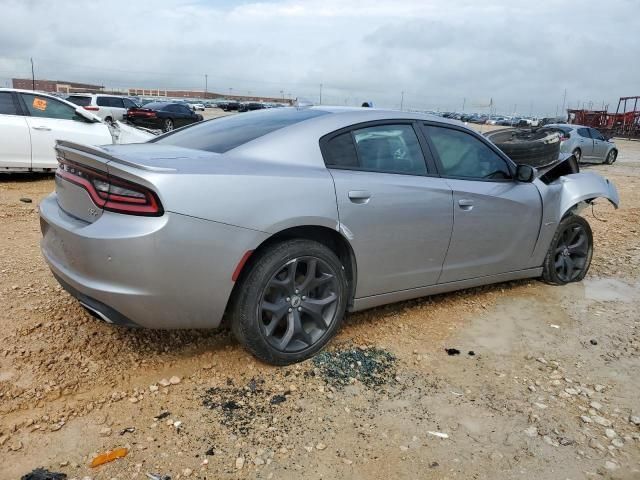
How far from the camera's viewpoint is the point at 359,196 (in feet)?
10.4

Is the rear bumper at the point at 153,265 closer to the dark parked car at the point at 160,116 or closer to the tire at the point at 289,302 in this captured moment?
the tire at the point at 289,302

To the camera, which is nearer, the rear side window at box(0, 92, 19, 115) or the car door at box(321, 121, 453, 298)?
the car door at box(321, 121, 453, 298)

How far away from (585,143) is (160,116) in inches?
638

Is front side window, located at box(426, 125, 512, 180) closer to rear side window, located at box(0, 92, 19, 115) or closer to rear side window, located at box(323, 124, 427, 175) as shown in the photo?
rear side window, located at box(323, 124, 427, 175)

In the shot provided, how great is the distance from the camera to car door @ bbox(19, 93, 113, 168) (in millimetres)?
8359

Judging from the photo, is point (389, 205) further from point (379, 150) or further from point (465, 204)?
point (465, 204)

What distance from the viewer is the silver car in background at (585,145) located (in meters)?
17.7

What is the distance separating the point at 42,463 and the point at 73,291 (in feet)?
2.93

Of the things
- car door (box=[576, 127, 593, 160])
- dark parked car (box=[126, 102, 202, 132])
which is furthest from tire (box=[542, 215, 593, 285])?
dark parked car (box=[126, 102, 202, 132])

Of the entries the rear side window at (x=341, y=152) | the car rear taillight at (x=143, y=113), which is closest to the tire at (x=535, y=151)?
the rear side window at (x=341, y=152)

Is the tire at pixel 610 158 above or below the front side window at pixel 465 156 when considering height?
below

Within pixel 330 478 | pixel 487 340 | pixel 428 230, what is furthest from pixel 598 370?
pixel 330 478

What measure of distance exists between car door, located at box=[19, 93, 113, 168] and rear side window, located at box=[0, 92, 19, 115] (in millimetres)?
143

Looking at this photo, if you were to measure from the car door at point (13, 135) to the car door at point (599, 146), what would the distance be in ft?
57.6
